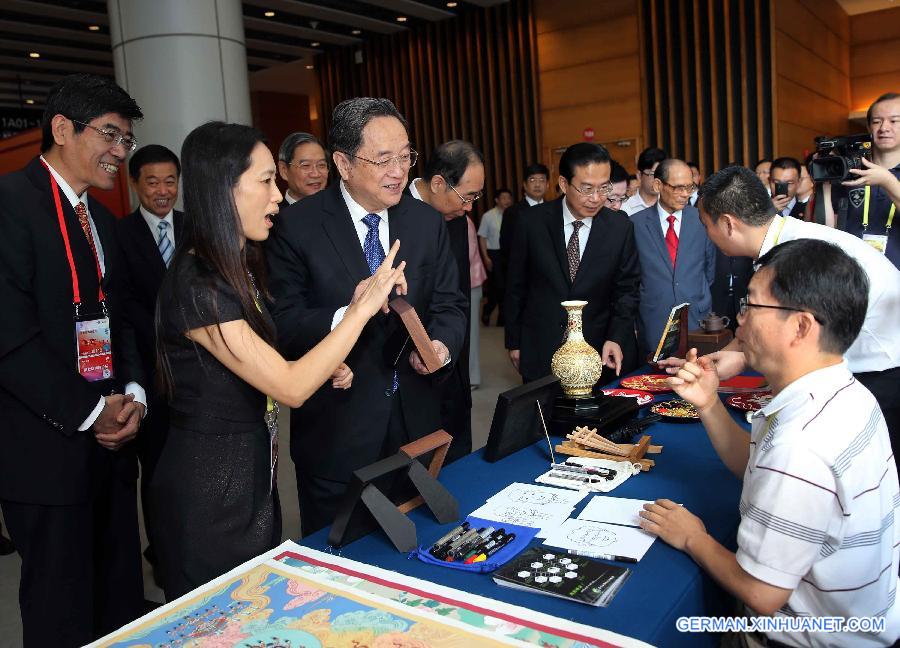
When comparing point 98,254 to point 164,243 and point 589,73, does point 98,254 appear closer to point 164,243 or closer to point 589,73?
point 164,243

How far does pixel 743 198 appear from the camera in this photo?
236cm

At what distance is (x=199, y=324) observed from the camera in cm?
161

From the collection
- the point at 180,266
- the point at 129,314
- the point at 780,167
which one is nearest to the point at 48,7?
the point at 129,314

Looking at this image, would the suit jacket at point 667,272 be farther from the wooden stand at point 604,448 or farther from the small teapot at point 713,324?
the wooden stand at point 604,448

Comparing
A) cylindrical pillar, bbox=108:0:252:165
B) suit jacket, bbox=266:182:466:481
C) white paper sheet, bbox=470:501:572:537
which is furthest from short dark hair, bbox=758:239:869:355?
cylindrical pillar, bbox=108:0:252:165

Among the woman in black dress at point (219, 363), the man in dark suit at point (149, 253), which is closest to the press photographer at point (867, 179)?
the woman in black dress at point (219, 363)

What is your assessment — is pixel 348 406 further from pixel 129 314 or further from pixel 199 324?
pixel 129 314

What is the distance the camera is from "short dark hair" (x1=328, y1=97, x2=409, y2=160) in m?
2.21

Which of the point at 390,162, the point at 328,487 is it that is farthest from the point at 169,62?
the point at 328,487

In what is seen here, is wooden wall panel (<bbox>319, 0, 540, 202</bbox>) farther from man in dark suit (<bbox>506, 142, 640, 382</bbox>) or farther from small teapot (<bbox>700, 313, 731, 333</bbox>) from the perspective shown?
small teapot (<bbox>700, 313, 731, 333</bbox>)

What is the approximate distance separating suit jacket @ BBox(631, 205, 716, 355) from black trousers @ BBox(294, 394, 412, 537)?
214cm

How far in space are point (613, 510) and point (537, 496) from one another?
0.65 ft

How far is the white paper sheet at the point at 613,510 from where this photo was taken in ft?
5.41

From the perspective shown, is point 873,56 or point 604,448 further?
point 873,56
